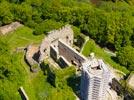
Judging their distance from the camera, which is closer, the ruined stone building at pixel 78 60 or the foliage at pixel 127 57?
the ruined stone building at pixel 78 60

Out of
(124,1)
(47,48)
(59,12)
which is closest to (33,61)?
(47,48)

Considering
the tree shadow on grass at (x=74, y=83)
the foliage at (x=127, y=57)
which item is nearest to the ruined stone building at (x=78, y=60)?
the tree shadow on grass at (x=74, y=83)

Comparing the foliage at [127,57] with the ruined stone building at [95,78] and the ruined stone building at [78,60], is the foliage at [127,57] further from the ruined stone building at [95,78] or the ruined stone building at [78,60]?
the ruined stone building at [95,78]

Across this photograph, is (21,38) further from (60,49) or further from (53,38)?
(60,49)

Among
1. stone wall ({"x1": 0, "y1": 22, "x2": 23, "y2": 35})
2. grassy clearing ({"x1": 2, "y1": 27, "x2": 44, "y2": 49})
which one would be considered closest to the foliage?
grassy clearing ({"x1": 2, "y1": 27, "x2": 44, "y2": 49})

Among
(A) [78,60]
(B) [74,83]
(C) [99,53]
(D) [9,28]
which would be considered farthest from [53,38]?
(D) [9,28]

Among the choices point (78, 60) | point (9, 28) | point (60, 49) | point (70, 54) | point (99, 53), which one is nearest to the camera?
point (78, 60)

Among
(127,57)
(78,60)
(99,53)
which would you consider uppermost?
(127,57)

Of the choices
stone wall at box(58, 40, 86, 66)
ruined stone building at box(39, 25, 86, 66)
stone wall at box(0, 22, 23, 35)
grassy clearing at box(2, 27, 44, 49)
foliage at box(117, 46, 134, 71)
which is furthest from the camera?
stone wall at box(0, 22, 23, 35)

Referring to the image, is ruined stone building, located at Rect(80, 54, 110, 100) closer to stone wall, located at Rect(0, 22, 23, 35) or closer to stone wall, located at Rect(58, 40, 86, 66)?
stone wall, located at Rect(58, 40, 86, 66)
